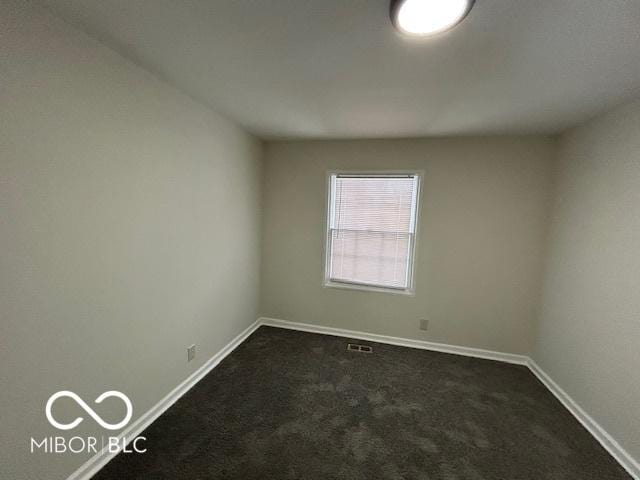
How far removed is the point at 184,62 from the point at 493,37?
166 cm

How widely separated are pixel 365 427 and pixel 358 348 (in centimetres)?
118

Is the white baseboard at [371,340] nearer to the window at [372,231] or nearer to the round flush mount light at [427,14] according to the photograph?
the window at [372,231]

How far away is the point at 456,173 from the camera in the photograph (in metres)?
2.96

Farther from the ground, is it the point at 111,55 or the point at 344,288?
the point at 111,55

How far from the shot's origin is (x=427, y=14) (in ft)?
3.59

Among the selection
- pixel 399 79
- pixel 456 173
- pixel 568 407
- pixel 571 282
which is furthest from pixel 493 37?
pixel 568 407

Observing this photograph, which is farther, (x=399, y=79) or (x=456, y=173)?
(x=456, y=173)

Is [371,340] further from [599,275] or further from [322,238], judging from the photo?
[599,275]

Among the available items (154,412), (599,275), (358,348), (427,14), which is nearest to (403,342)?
(358,348)

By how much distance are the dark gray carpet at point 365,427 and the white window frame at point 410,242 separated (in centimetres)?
85

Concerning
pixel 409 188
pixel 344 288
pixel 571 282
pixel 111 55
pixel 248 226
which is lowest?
pixel 344 288

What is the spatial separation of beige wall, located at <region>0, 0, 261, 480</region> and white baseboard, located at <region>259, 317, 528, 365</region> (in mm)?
1422

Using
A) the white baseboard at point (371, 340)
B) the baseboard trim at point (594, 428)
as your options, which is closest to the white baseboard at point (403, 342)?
the white baseboard at point (371, 340)

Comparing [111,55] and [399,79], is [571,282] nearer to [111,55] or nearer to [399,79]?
[399,79]
